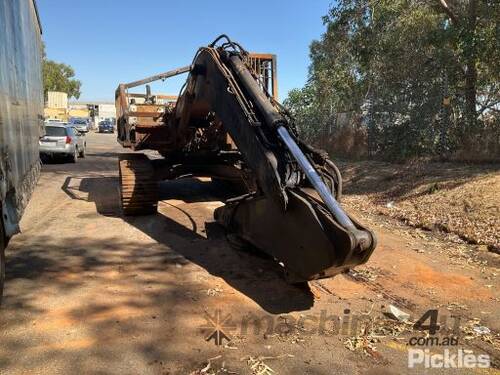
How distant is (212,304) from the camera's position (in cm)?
474

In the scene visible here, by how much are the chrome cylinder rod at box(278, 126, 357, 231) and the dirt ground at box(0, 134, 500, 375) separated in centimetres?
97

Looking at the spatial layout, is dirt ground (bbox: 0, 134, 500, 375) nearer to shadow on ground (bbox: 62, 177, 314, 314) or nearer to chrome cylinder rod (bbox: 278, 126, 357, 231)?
shadow on ground (bbox: 62, 177, 314, 314)

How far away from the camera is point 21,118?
607 cm

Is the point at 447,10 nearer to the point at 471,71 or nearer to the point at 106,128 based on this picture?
the point at 471,71

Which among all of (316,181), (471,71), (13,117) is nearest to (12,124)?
(13,117)

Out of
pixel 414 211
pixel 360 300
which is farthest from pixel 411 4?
pixel 360 300

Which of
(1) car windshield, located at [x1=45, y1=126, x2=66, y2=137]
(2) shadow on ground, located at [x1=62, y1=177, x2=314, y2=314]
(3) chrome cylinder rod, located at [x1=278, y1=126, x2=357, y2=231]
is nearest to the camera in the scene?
(3) chrome cylinder rod, located at [x1=278, y1=126, x2=357, y2=231]

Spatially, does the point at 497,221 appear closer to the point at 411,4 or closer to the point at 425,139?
the point at 425,139

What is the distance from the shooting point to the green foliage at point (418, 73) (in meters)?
12.8

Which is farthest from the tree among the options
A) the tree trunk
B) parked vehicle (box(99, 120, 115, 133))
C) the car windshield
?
the tree trunk

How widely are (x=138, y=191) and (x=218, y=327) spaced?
4.68 metres

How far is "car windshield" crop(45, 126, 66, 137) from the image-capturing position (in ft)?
59.1

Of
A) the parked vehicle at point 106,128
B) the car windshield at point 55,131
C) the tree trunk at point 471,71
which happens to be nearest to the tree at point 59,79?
the parked vehicle at point 106,128

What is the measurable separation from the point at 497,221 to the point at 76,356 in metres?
6.62
